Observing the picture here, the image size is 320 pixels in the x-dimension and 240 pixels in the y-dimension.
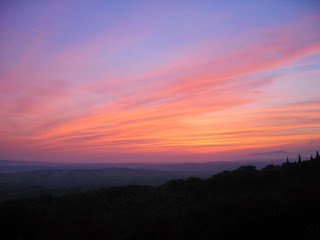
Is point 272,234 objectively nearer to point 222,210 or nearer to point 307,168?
point 222,210

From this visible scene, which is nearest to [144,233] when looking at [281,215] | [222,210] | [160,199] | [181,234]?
[181,234]

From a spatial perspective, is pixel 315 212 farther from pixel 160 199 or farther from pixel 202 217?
pixel 160 199

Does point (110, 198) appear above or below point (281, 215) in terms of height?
below

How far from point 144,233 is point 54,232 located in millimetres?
5472

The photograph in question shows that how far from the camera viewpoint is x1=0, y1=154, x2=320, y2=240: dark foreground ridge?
40.2 feet

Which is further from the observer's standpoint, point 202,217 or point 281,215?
point 202,217

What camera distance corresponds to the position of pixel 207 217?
15.5m

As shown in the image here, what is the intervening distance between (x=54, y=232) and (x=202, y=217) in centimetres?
860

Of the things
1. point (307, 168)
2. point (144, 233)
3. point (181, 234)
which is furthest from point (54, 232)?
point (307, 168)

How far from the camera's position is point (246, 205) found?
1547 centimetres

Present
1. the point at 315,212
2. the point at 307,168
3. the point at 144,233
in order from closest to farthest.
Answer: the point at 315,212 < the point at 144,233 < the point at 307,168

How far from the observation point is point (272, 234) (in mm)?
11383

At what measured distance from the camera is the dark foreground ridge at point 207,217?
12.2 meters

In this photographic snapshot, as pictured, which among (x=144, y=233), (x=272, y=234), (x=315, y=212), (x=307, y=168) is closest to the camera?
(x=272, y=234)
